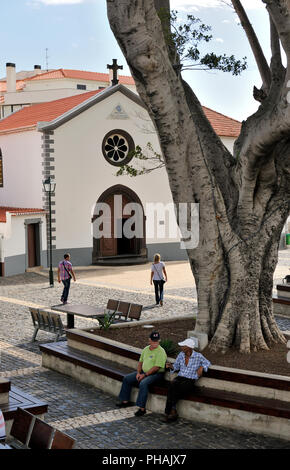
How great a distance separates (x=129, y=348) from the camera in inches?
428

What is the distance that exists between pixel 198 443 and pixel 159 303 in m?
10.7

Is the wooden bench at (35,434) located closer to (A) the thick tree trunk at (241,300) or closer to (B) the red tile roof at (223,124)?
(A) the thick tree trunk at (241,300)

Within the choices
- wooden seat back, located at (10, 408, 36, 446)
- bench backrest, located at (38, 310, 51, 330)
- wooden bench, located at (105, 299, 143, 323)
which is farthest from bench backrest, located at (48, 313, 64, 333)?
wooden seat back, located at (10, 408, 36, 446)

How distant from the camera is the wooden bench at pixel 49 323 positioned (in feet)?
44.6

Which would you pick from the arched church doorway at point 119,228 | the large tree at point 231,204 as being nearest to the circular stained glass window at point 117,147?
the arched church doorway at point 119,228

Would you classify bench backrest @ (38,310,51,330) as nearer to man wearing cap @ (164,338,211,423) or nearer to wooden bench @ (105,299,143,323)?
wooden bench @ (105,299,143,323)

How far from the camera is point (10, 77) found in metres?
58.2

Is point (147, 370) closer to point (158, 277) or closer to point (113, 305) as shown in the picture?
point (113, 305)

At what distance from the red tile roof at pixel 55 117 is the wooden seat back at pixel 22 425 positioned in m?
22.6

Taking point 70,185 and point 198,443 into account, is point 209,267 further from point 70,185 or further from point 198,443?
point 70,185

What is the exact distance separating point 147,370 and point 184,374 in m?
0.64


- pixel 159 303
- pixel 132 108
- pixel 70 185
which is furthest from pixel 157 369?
pixel 132 108

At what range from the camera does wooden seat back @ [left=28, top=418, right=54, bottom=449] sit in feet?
22.4

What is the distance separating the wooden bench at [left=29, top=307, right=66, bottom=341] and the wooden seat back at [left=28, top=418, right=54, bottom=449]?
250 inches
